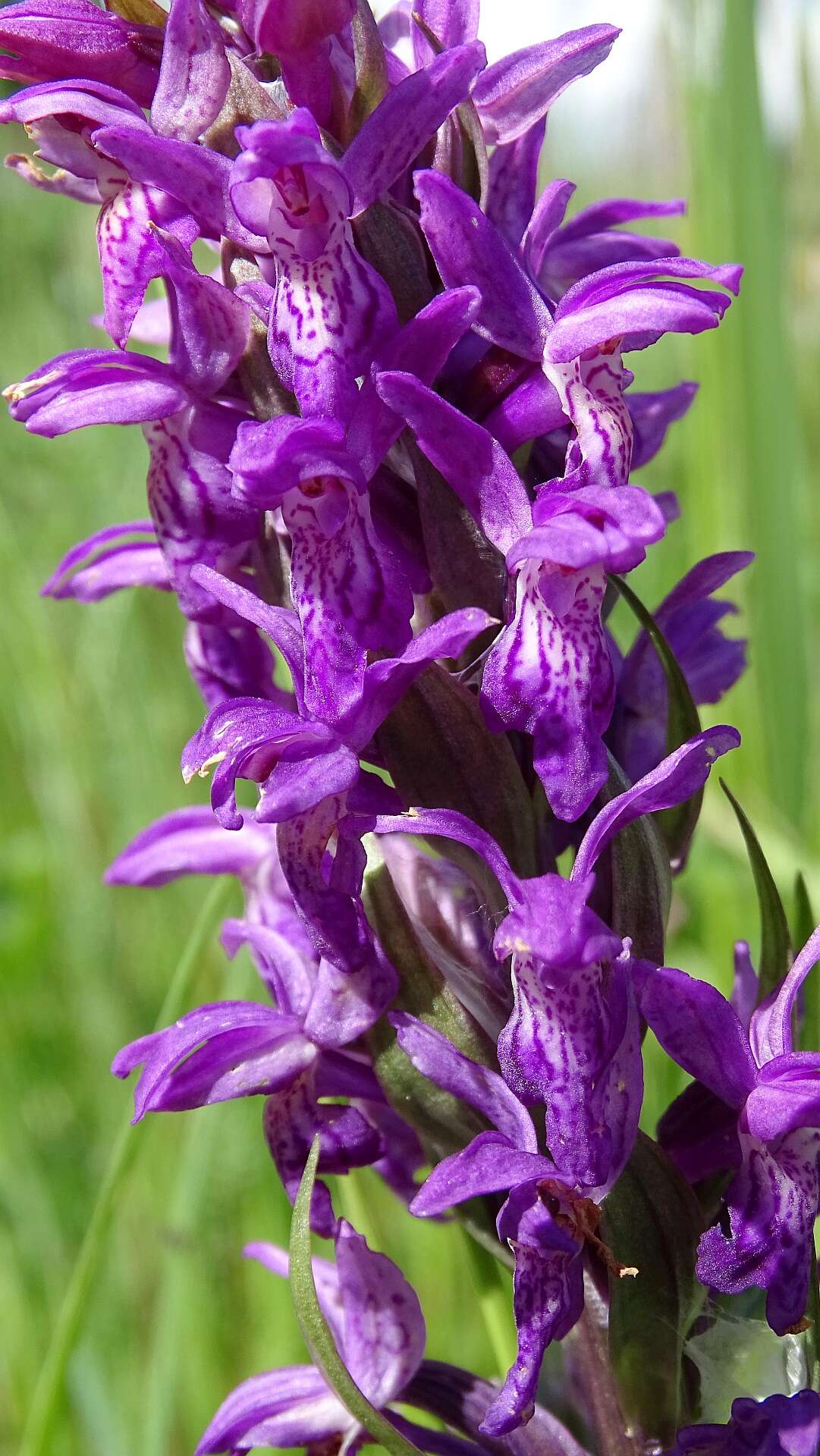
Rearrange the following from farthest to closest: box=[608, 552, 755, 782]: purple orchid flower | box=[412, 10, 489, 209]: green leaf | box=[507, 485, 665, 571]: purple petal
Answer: box=[608, 552, 755, 782]: purple orchid flower
box=[412, 10, 489, 209]: green leaf
box=[507, 485, 665, 571]: purple petal

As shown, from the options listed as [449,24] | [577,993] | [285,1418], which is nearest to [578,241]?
[449,24]

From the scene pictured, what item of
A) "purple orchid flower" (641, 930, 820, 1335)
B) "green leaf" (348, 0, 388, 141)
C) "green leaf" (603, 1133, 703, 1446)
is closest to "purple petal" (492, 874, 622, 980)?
"purple orchid flower" (641, 930, 820, 1335)

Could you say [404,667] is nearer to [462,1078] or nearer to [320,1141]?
[462,1078]

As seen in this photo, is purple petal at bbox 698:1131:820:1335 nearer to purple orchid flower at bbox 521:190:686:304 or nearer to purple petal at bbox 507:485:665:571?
purple petal at bbox 507:485:665:571

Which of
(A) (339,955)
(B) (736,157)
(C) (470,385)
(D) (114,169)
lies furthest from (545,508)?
(B) (736,157)

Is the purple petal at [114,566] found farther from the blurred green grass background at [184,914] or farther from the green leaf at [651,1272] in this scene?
the green leaf at [651,1272]

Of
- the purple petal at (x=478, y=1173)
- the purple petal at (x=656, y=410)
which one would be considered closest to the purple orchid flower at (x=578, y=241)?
the purple petal at (x=656, y=410)
